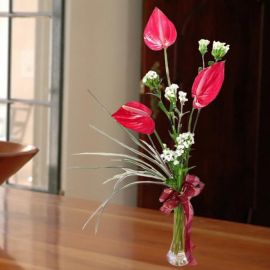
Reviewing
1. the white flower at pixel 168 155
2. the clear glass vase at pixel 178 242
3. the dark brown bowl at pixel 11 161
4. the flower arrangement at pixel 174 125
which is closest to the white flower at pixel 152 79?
the flower arrangement at pixel 174 125

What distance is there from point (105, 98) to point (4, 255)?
2454 mm

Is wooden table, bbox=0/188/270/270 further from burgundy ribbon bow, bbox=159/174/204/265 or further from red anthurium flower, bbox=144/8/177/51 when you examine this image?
red anthurium flower, bbox=144/8/177/51

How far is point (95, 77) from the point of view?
3576 mm

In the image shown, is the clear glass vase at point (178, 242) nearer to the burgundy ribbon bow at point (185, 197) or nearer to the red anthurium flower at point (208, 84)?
the burgundy ribbon bow at point (185, 197)

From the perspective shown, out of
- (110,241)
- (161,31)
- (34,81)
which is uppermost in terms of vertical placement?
(161,31)

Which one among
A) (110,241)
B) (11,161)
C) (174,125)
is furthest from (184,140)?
(11,161)

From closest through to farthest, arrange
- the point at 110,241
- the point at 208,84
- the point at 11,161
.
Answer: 1. the point at 208,84
2. the point at 110,241
3. the point at 11,161

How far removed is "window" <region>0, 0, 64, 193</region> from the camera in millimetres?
3422

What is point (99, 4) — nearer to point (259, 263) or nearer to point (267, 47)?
point (267, 47)

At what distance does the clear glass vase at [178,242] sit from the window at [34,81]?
2370 millimetres

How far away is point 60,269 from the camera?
1118mm

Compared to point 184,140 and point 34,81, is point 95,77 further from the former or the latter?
point 184,140

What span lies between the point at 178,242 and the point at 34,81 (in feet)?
8.53

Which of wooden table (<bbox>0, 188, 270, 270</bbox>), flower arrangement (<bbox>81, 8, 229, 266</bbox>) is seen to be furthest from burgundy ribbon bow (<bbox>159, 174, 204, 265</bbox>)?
wooden table (<bbox>0, 188, 270, 270</bbox>)
